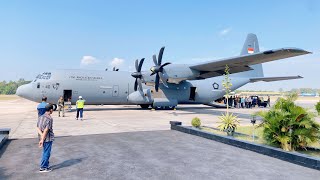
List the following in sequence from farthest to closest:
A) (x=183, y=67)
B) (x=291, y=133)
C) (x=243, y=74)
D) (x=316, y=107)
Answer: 1. (x=243, y=74)
2. (x=183, y=67)
3. (x=316, y=107)
4. (x=291, y=133)

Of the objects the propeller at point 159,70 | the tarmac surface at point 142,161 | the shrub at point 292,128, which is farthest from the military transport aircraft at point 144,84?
the tarmac surface at point 142,161

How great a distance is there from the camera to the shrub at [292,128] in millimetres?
7242

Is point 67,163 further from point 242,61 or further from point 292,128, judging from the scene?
point 242,61

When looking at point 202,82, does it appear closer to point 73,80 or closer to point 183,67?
point 183,67

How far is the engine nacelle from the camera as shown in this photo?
24781 millimetres

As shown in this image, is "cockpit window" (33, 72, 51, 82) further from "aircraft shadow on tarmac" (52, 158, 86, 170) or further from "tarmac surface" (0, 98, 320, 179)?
"aircraft shadow on tarmac" (52, 158, 86, 170)

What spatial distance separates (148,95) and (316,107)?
16314mm

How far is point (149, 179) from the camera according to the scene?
16.9 feet

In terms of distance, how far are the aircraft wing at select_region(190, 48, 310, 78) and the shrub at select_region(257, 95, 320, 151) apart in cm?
776

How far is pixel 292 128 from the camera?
7371 mm

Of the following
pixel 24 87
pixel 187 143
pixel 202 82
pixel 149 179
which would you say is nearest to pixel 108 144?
pixel 187 143

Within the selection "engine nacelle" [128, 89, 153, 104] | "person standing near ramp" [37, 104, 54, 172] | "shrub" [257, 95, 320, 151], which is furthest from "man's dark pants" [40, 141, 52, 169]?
"engine nacelle" [128, 89, 153, 104]

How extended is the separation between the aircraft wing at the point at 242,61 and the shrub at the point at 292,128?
25.5ft

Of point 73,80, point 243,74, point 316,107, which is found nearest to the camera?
point 316,107
